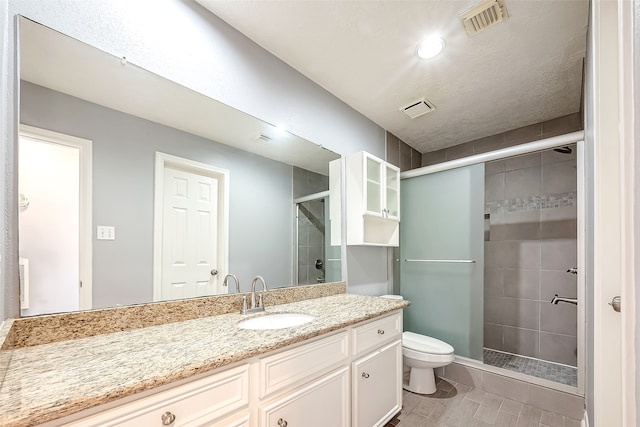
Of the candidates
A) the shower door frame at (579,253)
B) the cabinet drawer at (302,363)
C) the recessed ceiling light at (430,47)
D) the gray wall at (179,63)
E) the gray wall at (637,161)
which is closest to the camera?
the gray wall at (637,161)

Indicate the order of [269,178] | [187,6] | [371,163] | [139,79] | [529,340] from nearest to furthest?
[139,79], [187,6], [269,178], [371,163], [529,340]

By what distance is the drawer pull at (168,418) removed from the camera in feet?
2.70

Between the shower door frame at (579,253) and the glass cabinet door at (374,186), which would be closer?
the shower door frame at (579,253)

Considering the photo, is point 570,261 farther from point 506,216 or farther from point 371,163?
point 371,163

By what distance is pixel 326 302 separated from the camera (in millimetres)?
1918

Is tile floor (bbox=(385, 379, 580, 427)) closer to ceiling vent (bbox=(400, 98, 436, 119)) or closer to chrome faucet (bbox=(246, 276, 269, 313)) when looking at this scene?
chrome faucet (bbox=(246, 276, 269, 313))

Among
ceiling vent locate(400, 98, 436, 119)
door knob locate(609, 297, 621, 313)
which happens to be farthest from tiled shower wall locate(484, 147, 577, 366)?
door knob locate(609, 297, 621, 313)

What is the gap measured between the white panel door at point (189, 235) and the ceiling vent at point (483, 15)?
158cm

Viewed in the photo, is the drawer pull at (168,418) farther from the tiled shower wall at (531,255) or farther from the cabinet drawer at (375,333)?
the tiled shower wall at (531,255)

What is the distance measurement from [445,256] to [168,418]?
242 centimetres

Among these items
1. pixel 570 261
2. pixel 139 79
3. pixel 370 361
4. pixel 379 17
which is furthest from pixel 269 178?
pixel 570 261

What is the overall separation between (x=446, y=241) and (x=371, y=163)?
1.02 m

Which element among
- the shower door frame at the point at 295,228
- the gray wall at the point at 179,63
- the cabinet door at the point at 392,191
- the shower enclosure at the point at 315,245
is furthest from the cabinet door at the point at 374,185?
the shower door frame at the point at 295,228

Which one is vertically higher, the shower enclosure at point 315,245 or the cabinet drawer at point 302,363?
the shower enclosure at point 315,245
